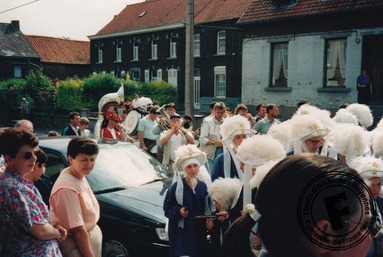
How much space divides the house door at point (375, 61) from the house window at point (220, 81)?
13.7 meters

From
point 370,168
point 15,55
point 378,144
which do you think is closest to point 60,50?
point 15,55

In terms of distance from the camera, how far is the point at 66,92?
2688 cm

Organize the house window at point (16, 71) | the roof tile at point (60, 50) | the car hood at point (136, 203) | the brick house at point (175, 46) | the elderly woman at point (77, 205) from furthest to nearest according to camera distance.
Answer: the roof tile at point (60, 50) < the house window at point (16, 71) < the brick house at point (175, 46) < the car hood at point (136, 203) < the elderly woman at point (77, 205)

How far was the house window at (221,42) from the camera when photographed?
3127cm

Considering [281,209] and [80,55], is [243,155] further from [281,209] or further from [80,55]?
[80,55]

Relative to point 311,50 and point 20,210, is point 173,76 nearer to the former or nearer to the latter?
point 311,50

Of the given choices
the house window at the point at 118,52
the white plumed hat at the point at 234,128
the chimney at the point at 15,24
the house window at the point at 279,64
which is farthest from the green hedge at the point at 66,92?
the white plumed hat at the point at 234,128

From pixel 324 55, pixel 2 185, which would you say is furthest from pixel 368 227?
pixel 324 55

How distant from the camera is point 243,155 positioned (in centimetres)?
386

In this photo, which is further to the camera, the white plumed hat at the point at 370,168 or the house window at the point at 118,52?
the house window at the point at 118,52

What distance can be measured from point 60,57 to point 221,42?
973 inches

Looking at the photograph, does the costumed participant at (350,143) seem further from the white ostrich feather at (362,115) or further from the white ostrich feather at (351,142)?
the white ostrich feather at (362,115)

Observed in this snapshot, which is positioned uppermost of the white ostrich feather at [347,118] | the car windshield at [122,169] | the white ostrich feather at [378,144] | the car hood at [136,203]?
the white ostrich feather at [347,118]

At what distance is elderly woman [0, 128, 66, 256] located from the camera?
305 centimetres
